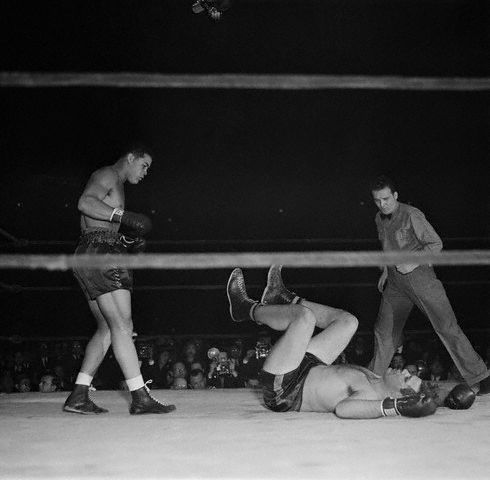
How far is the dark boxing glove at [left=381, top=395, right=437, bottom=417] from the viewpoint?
1.86 metres

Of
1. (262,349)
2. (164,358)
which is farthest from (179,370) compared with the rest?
(262,349)

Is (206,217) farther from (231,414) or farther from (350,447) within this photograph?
(350,447)

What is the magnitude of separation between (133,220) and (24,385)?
2.24 m

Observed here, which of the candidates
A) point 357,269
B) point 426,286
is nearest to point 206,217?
point 357,269

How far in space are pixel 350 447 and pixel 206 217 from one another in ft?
13.9

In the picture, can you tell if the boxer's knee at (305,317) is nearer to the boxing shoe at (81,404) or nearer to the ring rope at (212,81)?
the boxing shoe at (81,404)

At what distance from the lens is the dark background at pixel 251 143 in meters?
4.48

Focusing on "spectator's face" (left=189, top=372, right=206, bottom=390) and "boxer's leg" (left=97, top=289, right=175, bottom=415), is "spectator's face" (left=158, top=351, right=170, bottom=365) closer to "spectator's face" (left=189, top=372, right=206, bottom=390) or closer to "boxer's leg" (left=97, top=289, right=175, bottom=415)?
"spectator's face" (left=189, top=372, right=206, bottom=390)

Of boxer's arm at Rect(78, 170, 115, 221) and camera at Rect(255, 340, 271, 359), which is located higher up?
boxer's arm at Rect(78, 170, 115, 221)

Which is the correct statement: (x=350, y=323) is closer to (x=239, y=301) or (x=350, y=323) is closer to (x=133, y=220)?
(x=239, y=301)

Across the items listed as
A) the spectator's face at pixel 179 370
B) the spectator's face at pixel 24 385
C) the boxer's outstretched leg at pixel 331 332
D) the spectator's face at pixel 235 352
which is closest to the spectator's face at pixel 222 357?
the spectator's face at pixel 235 352

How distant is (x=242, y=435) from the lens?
5.51 feet

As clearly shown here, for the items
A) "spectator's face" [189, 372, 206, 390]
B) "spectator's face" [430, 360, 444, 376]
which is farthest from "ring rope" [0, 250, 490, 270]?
"spectator's face" [430, 360, 444, 376]

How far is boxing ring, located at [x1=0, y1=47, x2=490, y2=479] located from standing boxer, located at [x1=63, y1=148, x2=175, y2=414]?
11 cm
